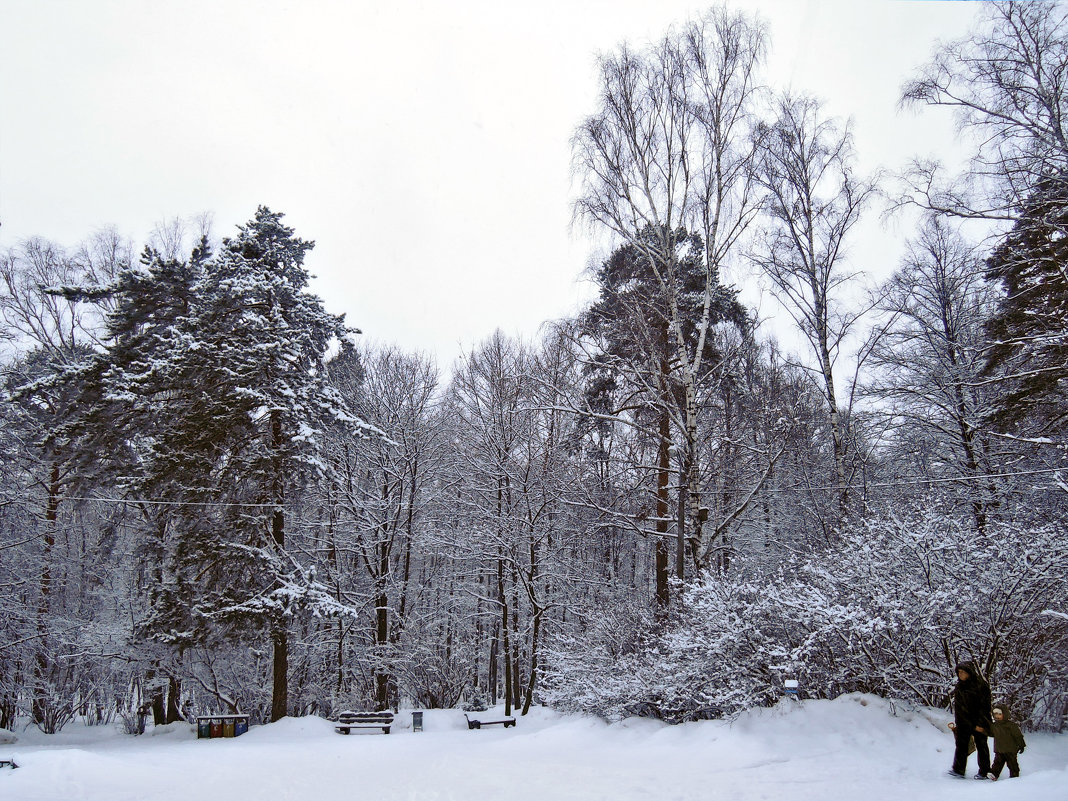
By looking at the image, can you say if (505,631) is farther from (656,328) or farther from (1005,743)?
(1005,743)

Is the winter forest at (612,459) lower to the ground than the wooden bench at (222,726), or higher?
higher

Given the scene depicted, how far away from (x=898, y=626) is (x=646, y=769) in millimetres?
3522

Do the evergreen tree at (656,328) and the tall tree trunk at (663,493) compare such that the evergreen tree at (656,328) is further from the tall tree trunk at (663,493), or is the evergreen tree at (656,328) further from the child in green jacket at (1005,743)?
the child in green jacket at (1005,743)

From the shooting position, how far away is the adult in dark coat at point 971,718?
20.1ft

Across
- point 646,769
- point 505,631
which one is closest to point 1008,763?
point 646,769

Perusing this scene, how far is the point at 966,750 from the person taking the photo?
20.5 ft

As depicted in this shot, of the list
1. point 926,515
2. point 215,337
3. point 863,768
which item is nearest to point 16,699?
point 215,337

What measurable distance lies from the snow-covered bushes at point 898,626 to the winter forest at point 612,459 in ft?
0.18

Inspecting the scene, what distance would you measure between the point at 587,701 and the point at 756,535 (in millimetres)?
15665

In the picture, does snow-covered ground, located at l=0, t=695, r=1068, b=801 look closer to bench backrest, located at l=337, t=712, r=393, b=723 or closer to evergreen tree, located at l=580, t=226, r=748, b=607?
evergreen tree, located at l=580, t=226, r=748, b=607

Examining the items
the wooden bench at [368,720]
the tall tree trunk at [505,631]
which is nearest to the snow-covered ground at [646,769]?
the wooden bench at [368,720]

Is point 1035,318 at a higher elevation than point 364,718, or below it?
higher

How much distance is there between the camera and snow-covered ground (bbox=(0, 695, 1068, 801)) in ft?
20.8

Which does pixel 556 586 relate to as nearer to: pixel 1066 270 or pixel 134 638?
pixel 134 638
